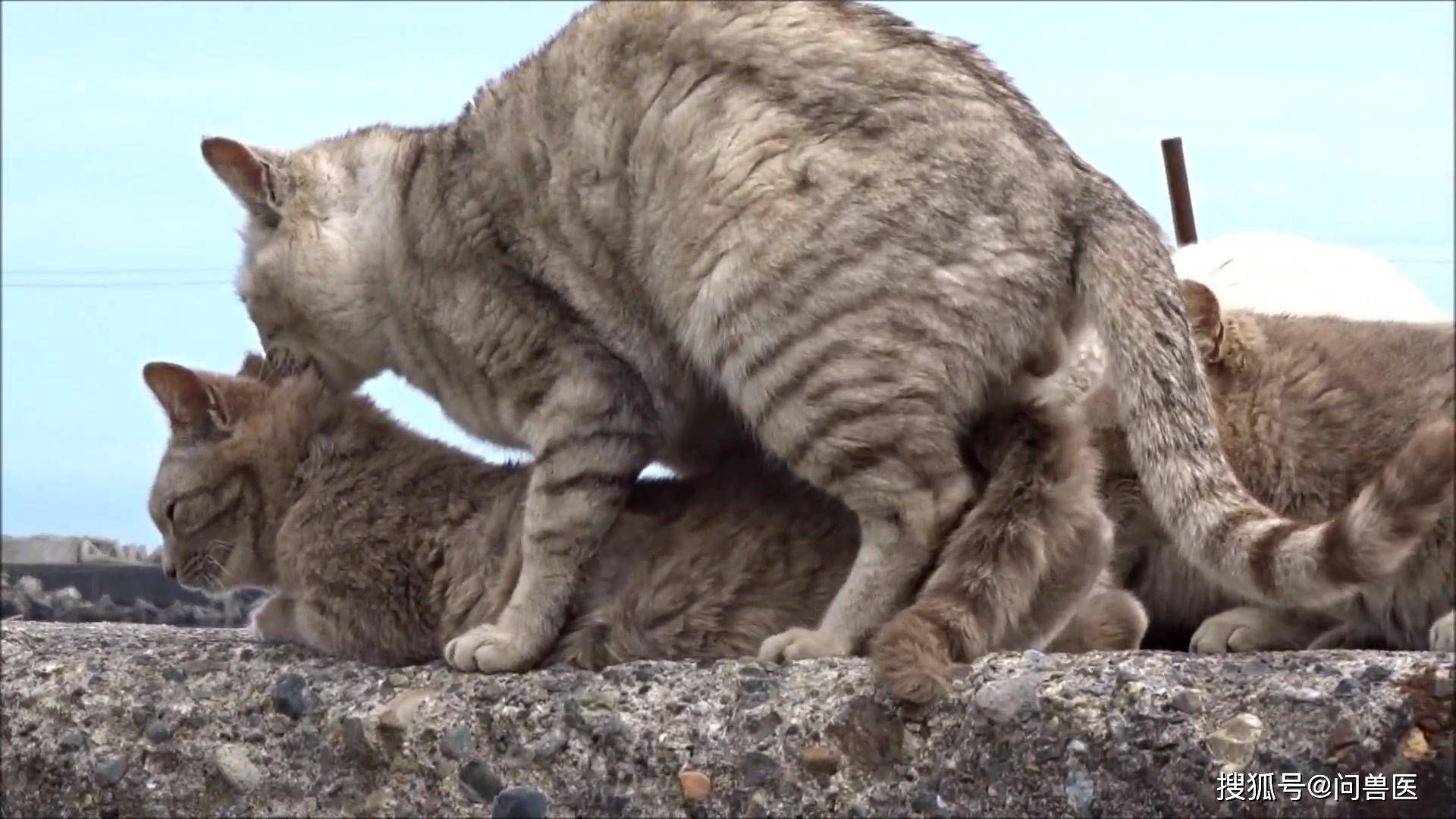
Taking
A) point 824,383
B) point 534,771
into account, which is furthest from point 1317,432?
point 534,771

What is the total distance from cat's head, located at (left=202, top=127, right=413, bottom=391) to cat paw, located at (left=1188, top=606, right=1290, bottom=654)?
6.55 ft

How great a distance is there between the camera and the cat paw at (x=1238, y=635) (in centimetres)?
371

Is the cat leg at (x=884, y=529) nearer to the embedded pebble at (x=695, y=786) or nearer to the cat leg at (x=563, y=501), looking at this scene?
the embedded pebble at (x=695, y=786)

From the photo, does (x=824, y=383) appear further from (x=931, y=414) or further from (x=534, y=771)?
(x=534, y=771)

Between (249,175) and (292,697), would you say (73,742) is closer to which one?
(292,697)

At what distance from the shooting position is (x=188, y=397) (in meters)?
3.95

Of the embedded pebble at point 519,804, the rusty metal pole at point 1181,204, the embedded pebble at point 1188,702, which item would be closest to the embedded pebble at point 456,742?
the embedded pebble at point 519,804

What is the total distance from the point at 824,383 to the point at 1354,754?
3.88 ft

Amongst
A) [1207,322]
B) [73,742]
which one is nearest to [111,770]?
[73,742]

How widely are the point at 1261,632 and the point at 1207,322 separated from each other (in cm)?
69

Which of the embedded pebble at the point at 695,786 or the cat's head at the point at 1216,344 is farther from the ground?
the cat's head at the point at 1216,344

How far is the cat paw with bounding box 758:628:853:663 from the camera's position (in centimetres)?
332

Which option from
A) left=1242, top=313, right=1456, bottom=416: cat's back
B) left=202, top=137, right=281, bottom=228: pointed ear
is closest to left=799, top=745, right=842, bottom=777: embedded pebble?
left=1242, top=313, right=1456, bottom=416: cat's back

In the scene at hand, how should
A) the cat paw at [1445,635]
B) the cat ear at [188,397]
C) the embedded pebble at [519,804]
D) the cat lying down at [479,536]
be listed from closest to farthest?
the cat paw at [1445,635] → the embedded pebble at [519,804] → the cat lying down at [479,536] → the cat ear at [188,397]
